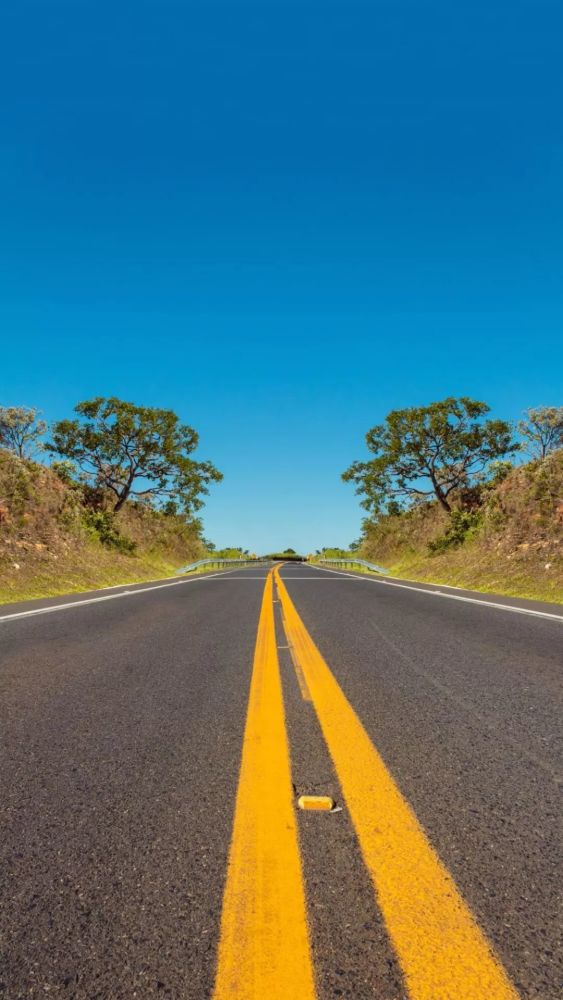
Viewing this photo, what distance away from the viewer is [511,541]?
19.5 metres

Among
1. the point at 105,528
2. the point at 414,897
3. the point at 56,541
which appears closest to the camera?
the point at 414,897

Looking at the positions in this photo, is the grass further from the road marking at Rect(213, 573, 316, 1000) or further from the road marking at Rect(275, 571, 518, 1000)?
the road marking at Rect(213, 573, 316, 1000)

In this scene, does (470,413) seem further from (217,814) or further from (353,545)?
(217,814)

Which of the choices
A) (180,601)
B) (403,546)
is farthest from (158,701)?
(403,546)

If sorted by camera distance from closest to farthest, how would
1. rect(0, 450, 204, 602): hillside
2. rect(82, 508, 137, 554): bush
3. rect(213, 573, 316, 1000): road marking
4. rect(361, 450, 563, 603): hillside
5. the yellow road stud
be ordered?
rect(213, 573, 316, 1000): road marking → the yellow road stud → rect(361, 450, 563, 603): hillside → rect(0, 450, 204, 602): hillside → rect(82, 508, 137, 554): bush

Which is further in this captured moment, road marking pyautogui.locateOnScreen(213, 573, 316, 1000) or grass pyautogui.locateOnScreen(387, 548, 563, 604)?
grass pyautogui.locateOnScreen(387, 548, 563, 604)

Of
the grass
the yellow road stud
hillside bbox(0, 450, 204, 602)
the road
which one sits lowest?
the road

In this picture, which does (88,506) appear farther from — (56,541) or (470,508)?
(470,508)

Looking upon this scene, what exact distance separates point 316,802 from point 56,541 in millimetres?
20000

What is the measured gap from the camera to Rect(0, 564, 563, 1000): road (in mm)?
1334

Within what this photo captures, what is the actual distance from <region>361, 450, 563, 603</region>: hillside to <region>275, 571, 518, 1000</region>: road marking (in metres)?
11.5

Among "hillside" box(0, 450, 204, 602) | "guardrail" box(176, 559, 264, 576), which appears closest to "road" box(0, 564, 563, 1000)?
"hillside" box(0, 450, 204, 602)

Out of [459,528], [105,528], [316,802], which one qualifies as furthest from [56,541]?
[316,802]

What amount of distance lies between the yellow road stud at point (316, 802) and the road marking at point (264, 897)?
0.16 feet
